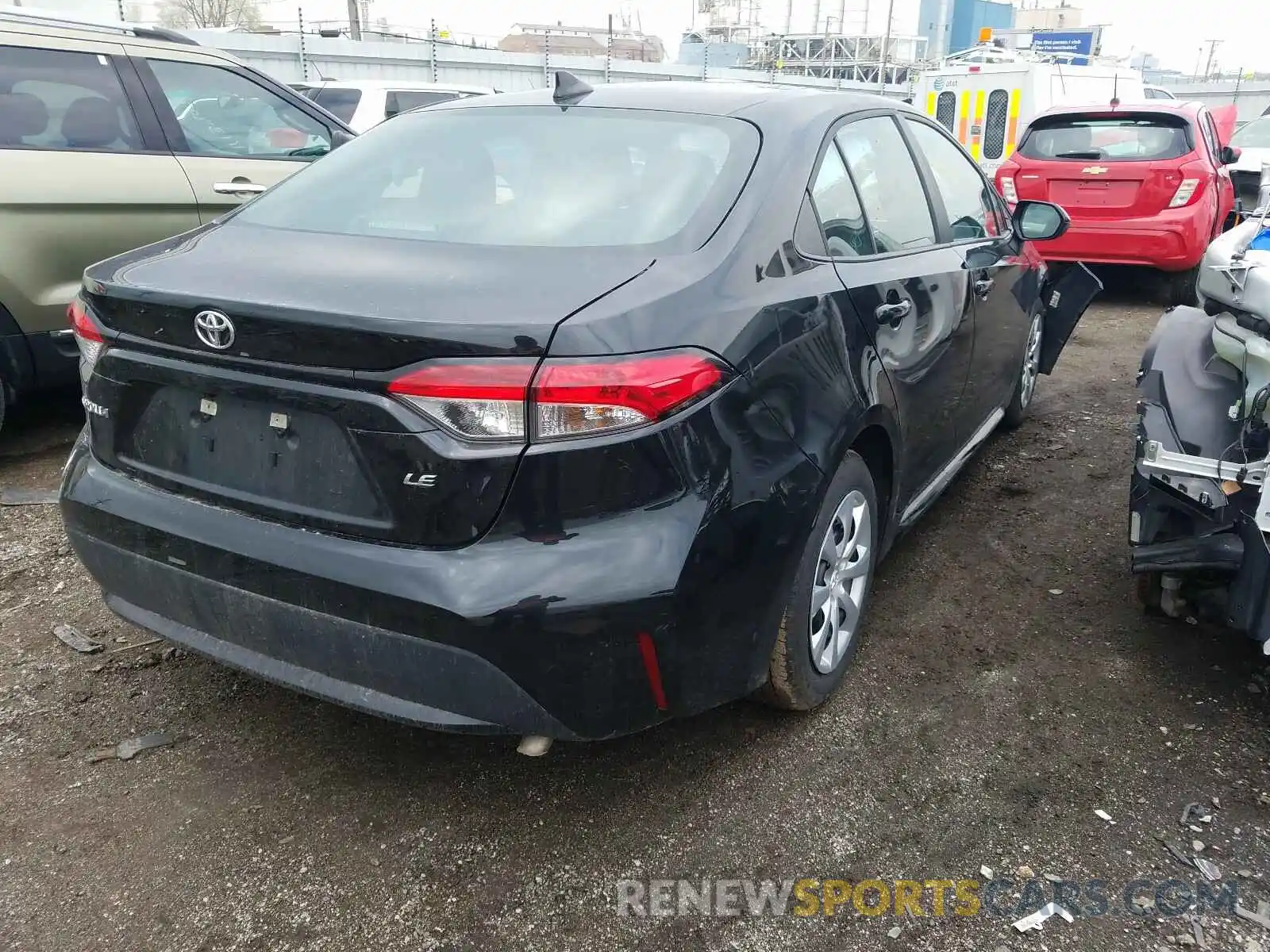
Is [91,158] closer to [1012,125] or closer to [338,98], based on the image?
[338,98]

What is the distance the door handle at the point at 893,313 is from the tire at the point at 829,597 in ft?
1.30

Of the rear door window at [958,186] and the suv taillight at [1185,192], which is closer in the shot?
the rear door window at [958,186]

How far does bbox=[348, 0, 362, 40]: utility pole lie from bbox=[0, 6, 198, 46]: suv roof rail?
58.2ft

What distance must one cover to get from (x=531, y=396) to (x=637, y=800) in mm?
1120

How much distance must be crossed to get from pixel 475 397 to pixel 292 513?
0.50 meters

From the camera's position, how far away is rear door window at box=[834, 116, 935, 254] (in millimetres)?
2887

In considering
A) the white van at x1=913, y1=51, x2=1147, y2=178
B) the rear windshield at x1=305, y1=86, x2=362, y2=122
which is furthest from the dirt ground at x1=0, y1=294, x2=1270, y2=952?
the white van at x1=913, y1=51, x2=1147, y2=178

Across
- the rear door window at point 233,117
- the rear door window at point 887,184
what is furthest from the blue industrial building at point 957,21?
the rear door window at point 887,184

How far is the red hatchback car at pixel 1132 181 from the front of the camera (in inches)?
294

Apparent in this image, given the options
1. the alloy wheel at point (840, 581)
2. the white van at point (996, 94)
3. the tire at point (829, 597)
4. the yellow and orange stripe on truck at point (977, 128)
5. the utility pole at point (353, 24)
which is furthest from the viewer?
the utility pole at point (353, 24)

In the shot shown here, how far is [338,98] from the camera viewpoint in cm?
899

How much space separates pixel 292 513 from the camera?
202cm

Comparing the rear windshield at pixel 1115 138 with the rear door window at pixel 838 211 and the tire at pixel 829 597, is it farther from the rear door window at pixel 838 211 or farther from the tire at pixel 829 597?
the tire at pixel 829 597

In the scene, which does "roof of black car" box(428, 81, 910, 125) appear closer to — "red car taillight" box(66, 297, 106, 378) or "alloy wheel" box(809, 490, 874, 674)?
"alloy wheel" box(809, 490, 874, 674)
